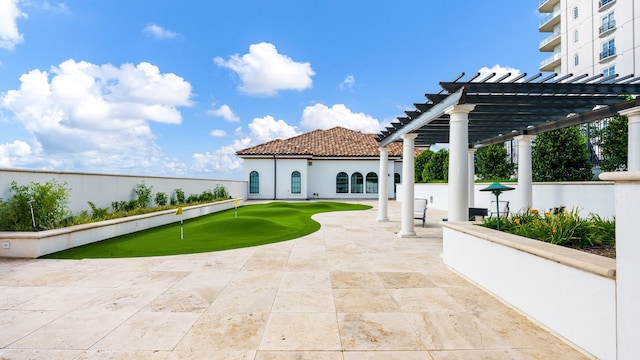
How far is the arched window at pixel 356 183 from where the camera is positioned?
30.3 m

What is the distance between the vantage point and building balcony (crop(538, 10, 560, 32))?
3752 cm

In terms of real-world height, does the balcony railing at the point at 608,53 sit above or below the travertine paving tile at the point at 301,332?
above

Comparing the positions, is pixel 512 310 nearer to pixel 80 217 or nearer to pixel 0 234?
pixel 0 234

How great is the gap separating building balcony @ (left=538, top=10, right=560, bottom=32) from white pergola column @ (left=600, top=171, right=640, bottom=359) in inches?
1865

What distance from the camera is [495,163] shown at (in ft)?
65.8

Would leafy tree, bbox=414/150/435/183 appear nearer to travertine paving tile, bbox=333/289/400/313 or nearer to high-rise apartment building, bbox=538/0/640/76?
high-rise apartment building, bbox=538/0/640/76

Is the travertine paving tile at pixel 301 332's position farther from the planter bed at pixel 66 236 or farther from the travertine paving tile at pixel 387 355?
the planter bed at pixel 66 236

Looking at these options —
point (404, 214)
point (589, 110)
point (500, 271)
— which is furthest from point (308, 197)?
point (500, 271)

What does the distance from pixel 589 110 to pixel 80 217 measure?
1626 cm

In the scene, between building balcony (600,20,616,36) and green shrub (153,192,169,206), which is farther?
building balcony (600,20,616,36)

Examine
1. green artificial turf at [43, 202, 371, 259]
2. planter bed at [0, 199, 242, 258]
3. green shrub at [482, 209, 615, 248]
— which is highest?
green shrub at [482, 209, 615, 248]

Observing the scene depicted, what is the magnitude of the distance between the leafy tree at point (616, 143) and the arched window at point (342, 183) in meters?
19.1

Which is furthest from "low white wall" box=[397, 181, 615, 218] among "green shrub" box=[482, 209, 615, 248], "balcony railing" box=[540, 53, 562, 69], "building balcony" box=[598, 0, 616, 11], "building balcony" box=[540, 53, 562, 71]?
"balcony railing" box=[540, 53, 562, 69]

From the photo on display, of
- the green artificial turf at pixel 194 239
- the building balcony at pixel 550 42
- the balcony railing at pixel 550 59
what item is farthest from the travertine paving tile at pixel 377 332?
the building balcony at pixel 550 42
